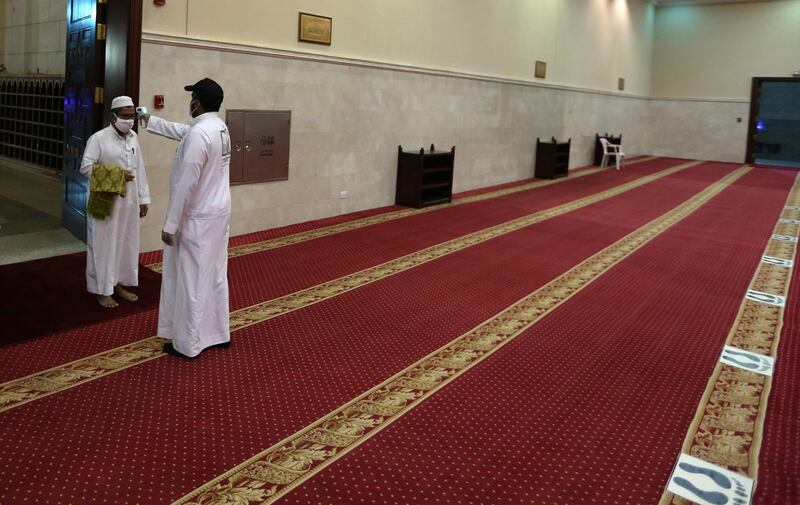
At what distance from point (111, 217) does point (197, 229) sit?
110cm

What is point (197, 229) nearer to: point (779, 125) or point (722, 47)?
point (722, 47)

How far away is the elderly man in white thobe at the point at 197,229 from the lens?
11.3ft

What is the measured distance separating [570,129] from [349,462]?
Result: 1296 cm

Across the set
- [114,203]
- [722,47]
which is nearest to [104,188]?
[114,203]

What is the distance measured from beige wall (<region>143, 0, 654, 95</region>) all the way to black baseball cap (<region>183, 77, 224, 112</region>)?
2549mm

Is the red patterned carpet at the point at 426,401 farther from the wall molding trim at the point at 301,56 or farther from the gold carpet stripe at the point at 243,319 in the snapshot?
the wall molding trim at the point at 301,56

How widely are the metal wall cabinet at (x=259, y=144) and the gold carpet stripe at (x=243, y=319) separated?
1.84 m

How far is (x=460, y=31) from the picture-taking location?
1014 centimetres

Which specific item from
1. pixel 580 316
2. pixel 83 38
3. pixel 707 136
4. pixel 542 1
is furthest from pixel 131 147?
pixel 707 136

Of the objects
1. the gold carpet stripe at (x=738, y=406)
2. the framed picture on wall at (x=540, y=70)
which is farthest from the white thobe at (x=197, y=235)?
the framed picture on wall at (x=540, y=70)

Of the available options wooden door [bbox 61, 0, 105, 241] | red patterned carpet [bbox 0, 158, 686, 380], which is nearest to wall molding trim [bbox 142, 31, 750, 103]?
wooden door [bbox 61, 0, 105, 241]

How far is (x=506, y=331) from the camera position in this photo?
4328 millimetres

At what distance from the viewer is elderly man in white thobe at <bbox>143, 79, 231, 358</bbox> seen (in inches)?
136

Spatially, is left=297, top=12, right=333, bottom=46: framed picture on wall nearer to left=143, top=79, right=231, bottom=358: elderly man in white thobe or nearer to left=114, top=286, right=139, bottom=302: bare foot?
left=114, top=286, right=139, bottom=302: bare foot
